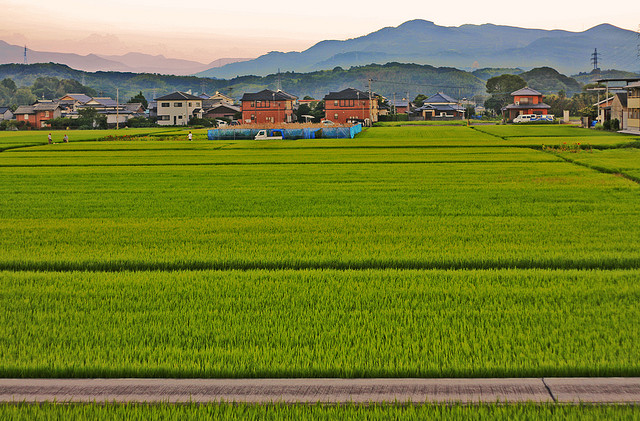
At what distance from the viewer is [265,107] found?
117 metres

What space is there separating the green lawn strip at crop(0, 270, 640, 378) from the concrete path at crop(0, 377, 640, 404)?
0.25m

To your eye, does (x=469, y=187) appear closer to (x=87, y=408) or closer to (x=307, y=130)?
(x=87, y=408)

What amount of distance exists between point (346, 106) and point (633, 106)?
6604 cm

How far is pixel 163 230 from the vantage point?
14.5 metres

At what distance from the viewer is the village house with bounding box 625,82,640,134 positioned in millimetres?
60938

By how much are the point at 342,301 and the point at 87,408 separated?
3946 mm

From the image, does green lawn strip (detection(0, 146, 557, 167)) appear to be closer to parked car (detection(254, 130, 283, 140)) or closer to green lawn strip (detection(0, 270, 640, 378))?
parked car (detection(254, 130, 283, 140))

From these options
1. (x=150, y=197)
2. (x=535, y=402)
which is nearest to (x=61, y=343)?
(x=535, y=402)

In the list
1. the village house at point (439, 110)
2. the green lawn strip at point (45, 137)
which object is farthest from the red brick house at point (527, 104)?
the green lawn strip at point (45, 137)

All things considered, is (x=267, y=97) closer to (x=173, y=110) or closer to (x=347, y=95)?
(x=347, y=95)

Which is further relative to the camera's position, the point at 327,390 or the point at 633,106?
the point at 633,106

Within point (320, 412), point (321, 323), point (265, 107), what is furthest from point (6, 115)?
point (320, 412)

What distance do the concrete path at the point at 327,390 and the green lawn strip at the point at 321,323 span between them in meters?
0.25

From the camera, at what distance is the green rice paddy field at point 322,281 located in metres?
6.69
